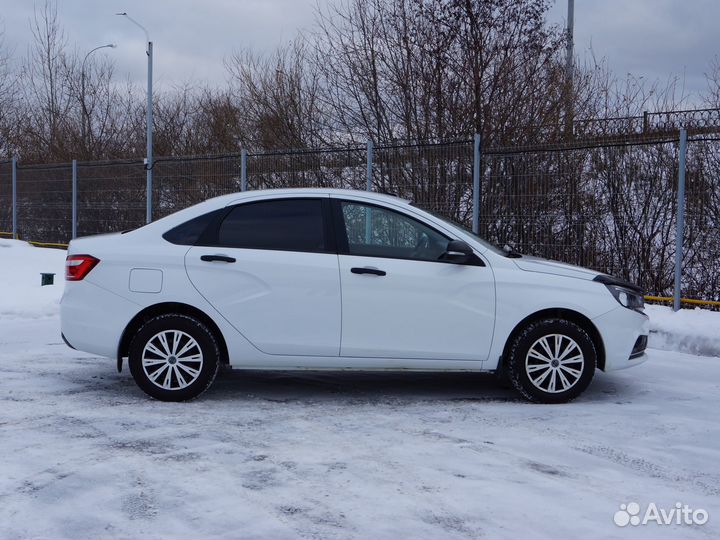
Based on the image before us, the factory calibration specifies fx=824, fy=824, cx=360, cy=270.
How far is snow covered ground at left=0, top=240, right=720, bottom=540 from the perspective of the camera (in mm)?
3998

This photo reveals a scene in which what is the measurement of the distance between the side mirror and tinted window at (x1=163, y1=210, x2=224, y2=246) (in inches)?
74.1

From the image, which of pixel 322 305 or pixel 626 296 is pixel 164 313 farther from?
pixel 626 296

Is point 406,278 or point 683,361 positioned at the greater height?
point 406,278

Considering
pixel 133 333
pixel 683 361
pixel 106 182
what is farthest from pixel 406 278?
pixel 106 182

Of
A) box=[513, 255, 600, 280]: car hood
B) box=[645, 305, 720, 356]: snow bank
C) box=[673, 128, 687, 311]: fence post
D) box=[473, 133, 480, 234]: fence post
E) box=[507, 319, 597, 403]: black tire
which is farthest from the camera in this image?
box=[473, 133, 480, 234]: fence post

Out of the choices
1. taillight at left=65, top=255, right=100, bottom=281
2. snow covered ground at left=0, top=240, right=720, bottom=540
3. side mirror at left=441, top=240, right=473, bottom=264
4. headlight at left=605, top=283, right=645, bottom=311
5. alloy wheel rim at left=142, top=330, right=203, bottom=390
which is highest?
side mirror at left=441, top=240, right=473, bottom=264

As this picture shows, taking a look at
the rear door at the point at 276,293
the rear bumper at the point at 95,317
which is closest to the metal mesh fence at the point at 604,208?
the rear door at the point at 276,293

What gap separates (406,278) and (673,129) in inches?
255

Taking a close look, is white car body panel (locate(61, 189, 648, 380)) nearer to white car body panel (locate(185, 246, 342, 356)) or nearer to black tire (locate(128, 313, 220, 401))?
white car body panel (locate(185, 246, 342, 356))

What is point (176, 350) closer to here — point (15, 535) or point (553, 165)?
point (15, 535)

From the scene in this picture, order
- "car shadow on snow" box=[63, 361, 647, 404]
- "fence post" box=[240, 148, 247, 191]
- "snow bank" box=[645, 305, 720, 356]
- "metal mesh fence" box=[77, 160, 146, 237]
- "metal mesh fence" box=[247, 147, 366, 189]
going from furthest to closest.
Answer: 1. "metal mesh fence" box=[77, 160, 146, 237]
2. "fence post" box=[240, 148, 247, 191]
3. "metal mesh fence" box=[247, 147, 366, 189]
4. "snow bank" box=[645, 305, 720, 356]
5. "car shadow on snow" box=[63, 361, 647, 404]

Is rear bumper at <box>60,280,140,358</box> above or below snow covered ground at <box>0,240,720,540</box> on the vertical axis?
above

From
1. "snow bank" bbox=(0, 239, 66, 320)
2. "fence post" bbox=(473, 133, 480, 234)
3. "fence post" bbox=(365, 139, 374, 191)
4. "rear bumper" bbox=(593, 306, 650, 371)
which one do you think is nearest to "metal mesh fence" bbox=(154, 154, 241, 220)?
"snow bank" bbox=(0, 239, 66, 320)

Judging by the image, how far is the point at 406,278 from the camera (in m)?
6.36
